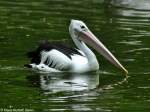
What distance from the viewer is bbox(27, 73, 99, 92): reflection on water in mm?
12594

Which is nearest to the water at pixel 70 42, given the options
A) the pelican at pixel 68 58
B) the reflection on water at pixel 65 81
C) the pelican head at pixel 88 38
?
the reflection on water at pixel 65 81

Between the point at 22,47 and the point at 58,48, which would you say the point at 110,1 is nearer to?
the point at 22,47

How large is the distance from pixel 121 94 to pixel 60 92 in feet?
3.26

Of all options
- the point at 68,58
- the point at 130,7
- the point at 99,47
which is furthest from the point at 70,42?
the point at 130,7

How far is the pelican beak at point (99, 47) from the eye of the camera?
1391 cm

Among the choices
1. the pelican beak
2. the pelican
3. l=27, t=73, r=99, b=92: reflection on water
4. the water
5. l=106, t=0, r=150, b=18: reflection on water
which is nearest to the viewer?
the water

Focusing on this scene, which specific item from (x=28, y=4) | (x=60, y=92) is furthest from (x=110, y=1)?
(x=60, y=92)

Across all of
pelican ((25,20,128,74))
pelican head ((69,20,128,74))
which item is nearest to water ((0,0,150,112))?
pelican ((25,20,128,74))

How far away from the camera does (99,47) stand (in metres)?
14.3

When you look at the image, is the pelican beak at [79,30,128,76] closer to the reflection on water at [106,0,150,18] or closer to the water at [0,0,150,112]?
the water at [0,0,150,112]

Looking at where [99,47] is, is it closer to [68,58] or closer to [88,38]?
[88,38]

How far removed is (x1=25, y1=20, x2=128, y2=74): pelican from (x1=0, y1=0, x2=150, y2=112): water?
0.56 ft

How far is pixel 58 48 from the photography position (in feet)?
46.4

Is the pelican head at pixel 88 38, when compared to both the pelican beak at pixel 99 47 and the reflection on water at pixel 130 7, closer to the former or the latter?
the pelican beak at pixel 99 47
